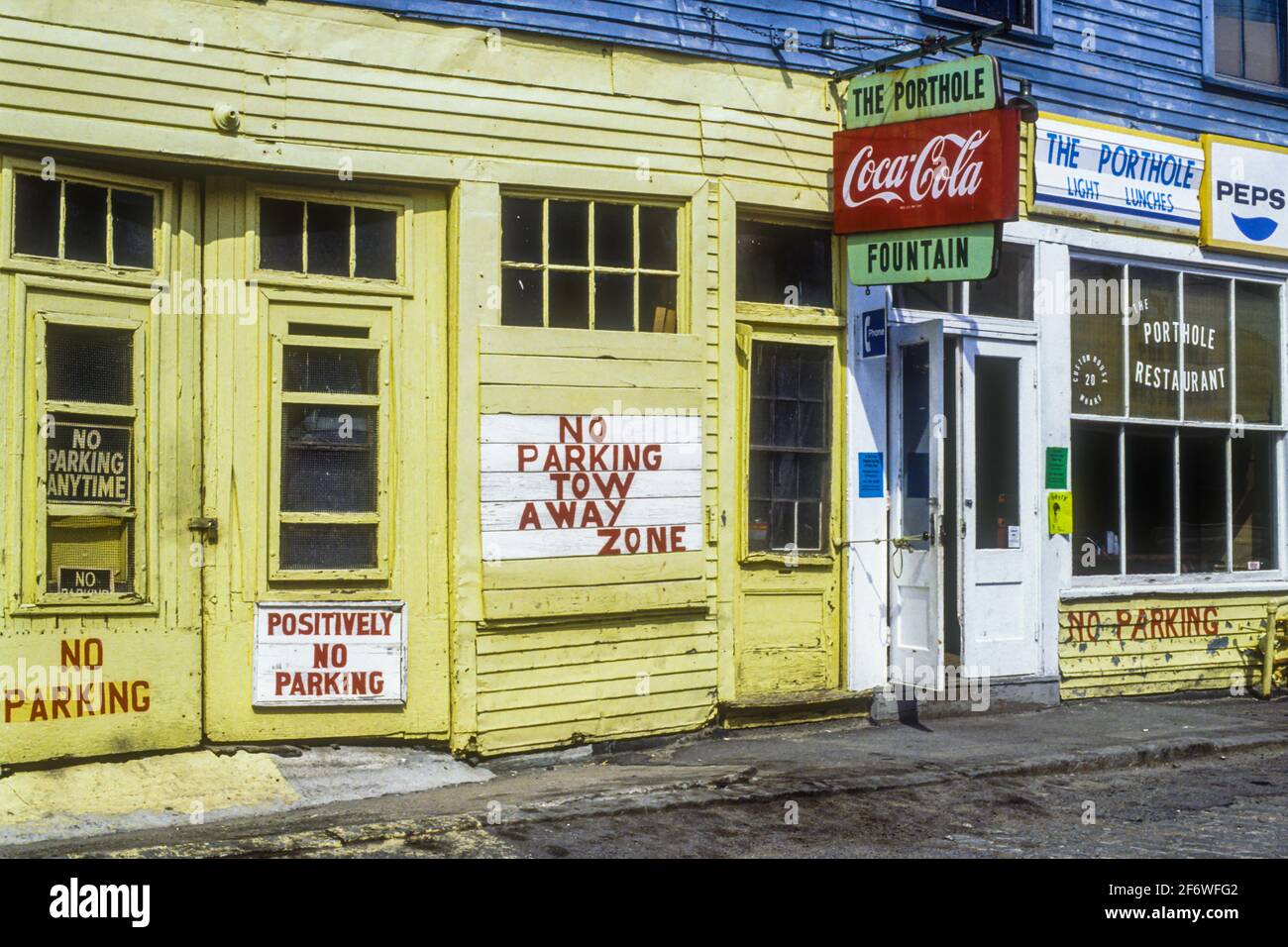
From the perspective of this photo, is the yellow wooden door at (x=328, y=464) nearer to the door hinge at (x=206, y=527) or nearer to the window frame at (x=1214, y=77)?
the door hinge at (x=206, y=527)

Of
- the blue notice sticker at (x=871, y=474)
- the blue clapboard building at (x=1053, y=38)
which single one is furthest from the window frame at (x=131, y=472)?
the blue notice sticker at (x=871, y=474)

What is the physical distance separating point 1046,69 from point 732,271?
323cm

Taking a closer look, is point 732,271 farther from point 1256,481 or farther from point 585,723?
point 1256,481

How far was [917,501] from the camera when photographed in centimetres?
993

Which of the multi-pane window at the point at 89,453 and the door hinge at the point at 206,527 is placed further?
the door hinge at the point at 206,527

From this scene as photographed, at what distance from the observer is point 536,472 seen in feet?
27.5

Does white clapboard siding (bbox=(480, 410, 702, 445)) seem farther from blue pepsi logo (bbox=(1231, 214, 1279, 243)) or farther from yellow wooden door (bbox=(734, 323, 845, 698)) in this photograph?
blue pepsi logo (bbox=(1231, 214, 1279, 243))

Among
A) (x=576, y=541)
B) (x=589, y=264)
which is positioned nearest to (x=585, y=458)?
(x=576, y=541)

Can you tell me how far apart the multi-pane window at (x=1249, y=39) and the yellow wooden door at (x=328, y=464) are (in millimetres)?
6971

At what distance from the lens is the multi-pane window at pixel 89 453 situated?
23.9ft

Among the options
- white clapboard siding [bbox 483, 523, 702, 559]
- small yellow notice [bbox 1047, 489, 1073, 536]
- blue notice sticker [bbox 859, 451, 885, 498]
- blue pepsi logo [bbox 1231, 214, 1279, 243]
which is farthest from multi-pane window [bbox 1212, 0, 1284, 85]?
white clapboard siding [bbox 483, 523, 702, 559]

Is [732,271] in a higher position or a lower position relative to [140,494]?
higher
